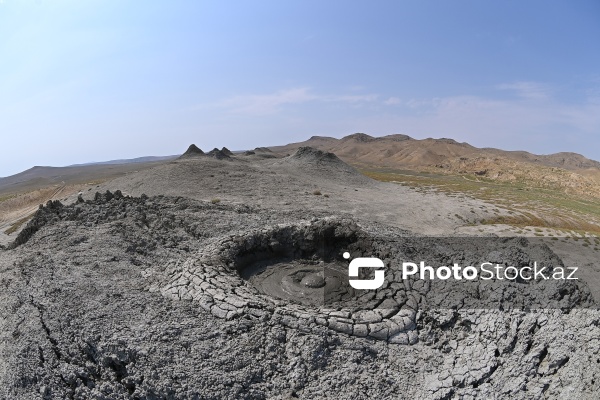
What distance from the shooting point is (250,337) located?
25.6ft

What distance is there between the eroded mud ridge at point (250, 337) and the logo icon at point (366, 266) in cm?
37

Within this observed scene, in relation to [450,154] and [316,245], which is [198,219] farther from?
[450,154]

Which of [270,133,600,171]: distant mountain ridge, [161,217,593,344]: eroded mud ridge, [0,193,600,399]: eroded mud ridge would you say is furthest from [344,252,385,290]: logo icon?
[270,133,600,171]: distant mountain ridge

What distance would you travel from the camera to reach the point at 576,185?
121 ft

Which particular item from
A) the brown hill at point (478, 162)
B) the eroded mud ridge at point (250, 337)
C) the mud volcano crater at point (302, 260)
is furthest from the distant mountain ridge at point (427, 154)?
the eroded mud ridge at point (250, 337)

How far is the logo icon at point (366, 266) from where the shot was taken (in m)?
11.1

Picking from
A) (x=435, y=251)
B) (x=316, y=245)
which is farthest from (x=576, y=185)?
(x=316, y=245)

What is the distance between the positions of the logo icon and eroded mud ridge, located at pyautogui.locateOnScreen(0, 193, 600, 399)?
0.37m

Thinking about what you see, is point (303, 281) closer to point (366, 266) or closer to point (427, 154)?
point (366, 266)

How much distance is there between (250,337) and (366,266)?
5.74 meters

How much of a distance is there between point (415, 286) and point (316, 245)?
4.55m

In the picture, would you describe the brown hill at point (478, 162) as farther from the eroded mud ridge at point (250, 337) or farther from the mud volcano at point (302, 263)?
the eroded mud ridge at point (250, 337)

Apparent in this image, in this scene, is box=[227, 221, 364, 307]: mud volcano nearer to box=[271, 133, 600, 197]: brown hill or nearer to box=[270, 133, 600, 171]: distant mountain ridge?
box=[271, 133, 600, 197]: brown hill

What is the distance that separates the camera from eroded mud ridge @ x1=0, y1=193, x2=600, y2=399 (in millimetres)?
6754
